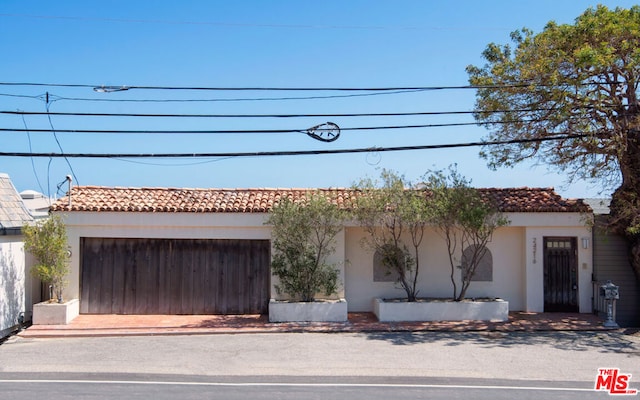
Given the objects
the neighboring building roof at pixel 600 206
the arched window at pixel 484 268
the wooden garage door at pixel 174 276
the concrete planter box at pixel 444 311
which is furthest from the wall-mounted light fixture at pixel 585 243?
the wooden garage door at pixel 174 276

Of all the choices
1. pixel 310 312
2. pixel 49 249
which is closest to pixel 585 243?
pixel 310 312

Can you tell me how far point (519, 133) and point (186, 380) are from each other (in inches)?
430

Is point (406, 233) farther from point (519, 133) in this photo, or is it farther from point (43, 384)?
point (43, 384)

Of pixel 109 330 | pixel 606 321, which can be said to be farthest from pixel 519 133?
pixel 109 330

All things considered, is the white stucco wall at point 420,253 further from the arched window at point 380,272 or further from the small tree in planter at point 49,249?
the small tree in planter at point 49,249

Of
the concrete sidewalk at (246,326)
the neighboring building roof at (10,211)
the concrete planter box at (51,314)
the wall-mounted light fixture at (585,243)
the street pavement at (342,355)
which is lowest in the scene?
the street pavement at (342,355)

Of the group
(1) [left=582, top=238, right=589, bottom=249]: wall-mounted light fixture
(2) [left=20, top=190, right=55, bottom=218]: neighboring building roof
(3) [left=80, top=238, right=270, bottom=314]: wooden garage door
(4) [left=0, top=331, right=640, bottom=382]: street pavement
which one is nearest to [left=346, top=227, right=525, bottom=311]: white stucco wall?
(1) [left=582, top=238, right=589, bottom=249]: wall-mounted light fixture

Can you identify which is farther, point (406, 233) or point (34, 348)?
point (406, 233)

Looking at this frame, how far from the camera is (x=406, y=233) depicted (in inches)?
666

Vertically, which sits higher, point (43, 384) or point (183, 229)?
point (183, 229)

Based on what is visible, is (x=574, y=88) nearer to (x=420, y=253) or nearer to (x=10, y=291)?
(x=420, y=253)

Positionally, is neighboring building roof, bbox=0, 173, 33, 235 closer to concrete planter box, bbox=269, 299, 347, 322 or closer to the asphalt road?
the asphalt road

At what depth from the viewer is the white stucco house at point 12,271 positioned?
45.6 feet

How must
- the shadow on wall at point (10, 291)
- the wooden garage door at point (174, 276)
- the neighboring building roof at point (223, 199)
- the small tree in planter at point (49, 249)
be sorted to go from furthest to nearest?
the wooden garage door at point (174, 276) → the neighboring building roof at point (223, 199) → the small tree in planter at point (49, 249) → the shadow on wall at point (10, 291)
